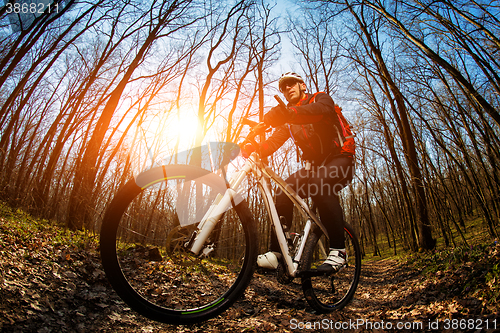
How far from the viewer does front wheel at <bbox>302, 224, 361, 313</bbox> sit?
7.27ft

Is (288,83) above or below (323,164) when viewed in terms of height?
above

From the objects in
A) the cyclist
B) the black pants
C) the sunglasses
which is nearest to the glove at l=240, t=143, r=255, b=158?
the cyclist

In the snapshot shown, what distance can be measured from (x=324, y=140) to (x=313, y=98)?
0.50 metres

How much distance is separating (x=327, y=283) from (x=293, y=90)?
2.46m

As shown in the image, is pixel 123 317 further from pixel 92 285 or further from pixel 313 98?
pixel 313 98

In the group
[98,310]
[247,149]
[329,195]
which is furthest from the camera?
[329,195]

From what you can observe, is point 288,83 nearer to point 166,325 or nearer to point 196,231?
point 196,231

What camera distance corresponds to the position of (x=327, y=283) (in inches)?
105

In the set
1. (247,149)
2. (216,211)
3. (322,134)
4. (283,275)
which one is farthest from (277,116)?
(283,275)

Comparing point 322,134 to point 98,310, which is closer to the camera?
point 98,310

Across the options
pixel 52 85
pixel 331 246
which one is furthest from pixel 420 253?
pixel 52 85

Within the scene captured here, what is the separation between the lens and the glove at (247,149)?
217cm

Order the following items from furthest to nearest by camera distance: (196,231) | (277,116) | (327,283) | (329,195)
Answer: (327,283)
(329,195)
(277,116)
(196,231)

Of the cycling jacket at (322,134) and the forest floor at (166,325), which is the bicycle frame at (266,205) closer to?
the cycling jacket at (322,134)
